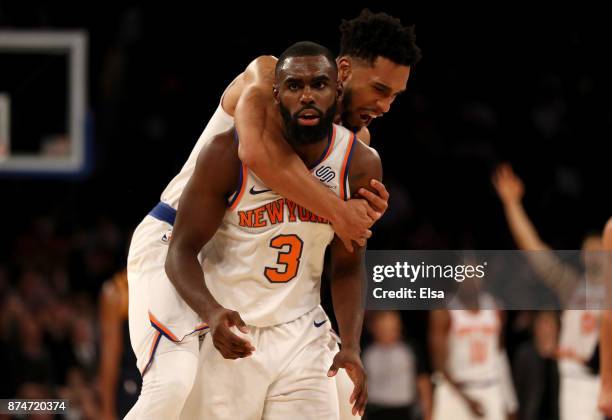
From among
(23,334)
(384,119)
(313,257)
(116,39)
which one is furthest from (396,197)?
(313,257)

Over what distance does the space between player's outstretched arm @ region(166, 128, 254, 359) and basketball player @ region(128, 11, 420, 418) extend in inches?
3.8

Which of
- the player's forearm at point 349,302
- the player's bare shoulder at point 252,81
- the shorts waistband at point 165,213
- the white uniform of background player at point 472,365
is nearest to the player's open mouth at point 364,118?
the player's bare shoulder at point 252,81

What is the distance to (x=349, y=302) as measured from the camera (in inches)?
148

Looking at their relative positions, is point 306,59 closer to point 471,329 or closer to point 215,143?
point 215,143

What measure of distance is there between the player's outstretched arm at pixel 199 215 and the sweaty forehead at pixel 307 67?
34 centimetres

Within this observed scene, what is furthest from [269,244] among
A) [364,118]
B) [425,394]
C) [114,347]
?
[425,394]

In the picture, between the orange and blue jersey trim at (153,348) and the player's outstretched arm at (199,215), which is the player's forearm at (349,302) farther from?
the orange and blue jersey trim at (153,348)

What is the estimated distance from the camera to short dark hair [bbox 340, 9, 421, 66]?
13.7 ft

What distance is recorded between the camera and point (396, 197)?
10.9m

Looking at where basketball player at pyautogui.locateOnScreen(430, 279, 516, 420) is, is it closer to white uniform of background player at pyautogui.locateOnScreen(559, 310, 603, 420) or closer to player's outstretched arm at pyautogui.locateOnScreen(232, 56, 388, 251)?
white uniform of background player at pyautogui.locateOnScreen(559, 310, 603, 420)

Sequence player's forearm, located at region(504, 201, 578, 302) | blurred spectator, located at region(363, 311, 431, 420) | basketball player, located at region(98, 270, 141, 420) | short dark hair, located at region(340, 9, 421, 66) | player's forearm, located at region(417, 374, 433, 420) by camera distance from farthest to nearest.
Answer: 1. player's forearm, located at region(417, 374, 433, 420)
2. blurred spectator, located at region(363, 311, 431, 420)
3. player's forearm, located at region(504, 201, 578, 302)
4. basketball player, located at region(98, 270, 141, 420)
5. short dark hair, located at region(340, 9, 421, 66)

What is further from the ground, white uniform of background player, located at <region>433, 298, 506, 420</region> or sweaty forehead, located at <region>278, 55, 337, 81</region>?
sweaty forehead, located at <region>278, 55, 337, 81</region>

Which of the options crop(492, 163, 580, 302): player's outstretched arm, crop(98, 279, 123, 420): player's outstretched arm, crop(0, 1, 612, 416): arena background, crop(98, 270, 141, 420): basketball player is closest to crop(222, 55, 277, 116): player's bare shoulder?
crop(98, 270, 141, 420): basketball player

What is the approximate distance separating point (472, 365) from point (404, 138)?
285 centimetres
